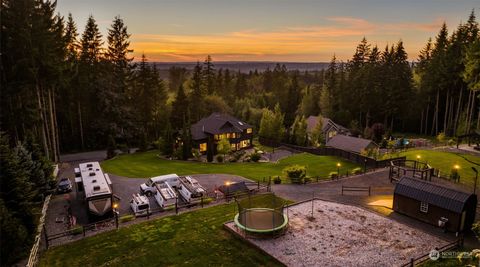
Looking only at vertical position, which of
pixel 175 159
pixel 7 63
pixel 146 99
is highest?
pixel 7 63

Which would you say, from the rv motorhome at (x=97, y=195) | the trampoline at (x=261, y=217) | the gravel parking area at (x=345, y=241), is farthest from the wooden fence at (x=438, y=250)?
the rv motorhome at (x=97, y=195)

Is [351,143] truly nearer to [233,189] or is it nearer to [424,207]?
[424,207]

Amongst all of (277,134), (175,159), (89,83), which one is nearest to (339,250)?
(175,159)

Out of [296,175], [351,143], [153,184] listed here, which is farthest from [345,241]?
[351,143]

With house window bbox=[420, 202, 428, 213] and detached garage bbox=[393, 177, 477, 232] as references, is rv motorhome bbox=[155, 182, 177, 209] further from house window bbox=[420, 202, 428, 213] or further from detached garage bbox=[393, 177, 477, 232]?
house window bbox=[420, 202, 428, 213]

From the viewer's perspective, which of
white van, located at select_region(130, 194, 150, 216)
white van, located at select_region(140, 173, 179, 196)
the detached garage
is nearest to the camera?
the detached garage

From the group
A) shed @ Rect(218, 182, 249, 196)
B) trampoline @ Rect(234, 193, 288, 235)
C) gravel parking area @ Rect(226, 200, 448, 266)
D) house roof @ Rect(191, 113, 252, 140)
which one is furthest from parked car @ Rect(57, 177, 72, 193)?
house roof @ Rect(191, 113, 252, 140)

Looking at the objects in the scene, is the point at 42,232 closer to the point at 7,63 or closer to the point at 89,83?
the point at 7,63
